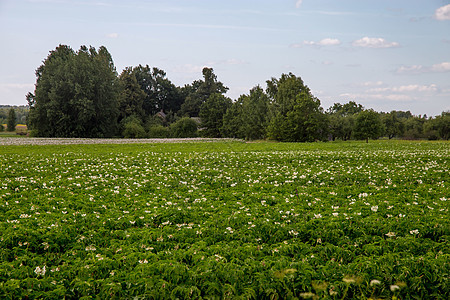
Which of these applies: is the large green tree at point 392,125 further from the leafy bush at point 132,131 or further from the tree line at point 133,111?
the leafy bush at point 132,131

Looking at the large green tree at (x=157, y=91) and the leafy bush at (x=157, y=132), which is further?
the large green tree at (x=157, y=91)

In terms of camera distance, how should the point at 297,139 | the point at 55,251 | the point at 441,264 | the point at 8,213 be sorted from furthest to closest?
the point at 297,139 → the point at 8,213 → the point at 55,251 → the point at 441,264

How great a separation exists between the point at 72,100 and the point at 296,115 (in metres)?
41.1

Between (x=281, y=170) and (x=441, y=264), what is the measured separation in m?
9.81

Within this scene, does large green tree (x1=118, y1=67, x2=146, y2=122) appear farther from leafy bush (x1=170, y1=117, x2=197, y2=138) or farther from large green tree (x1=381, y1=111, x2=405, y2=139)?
large green tree (x1=381, y1=111, x2=405, y2=139)

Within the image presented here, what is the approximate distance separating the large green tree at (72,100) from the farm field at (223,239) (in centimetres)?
5078

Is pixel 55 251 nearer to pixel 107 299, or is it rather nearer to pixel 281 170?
pixel 107 299

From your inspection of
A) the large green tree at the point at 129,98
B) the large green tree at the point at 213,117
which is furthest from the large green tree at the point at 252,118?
the large green tree at the point at 129,98

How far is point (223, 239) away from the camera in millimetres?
6168

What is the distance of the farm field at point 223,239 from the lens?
4.32 metres

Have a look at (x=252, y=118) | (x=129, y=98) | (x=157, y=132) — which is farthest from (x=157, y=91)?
(x=252, y=118)

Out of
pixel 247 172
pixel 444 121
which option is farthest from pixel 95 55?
pixel 444 121

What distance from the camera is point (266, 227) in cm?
661

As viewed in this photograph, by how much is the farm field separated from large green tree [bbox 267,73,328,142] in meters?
43.3
